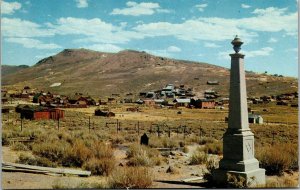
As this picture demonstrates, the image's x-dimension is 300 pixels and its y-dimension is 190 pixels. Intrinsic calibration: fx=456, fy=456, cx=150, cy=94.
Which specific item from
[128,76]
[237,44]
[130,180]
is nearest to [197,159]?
[130,180]

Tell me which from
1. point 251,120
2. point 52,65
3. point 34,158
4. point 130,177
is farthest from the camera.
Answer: point 52,65

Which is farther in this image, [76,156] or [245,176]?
[76,156]

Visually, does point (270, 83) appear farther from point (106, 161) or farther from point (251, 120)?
point (106, 161)

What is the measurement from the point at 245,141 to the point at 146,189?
95.1 inches

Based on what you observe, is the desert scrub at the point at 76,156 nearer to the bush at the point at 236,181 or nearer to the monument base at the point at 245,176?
the monument base at the point at 245,176

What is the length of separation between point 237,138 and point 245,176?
0.84 meters

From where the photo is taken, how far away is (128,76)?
14938 centimetres

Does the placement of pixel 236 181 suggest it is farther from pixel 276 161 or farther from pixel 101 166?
pixel 101 166

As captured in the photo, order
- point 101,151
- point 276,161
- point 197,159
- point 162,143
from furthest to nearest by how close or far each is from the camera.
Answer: point 162,143 < point 197,159 < point 101,151 < point 276,161

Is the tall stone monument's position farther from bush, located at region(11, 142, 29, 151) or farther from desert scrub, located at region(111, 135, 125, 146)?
desert scrub, located at region(111, 135, 125, 146)

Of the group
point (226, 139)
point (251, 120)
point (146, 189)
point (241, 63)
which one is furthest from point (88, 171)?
point (251, 120)

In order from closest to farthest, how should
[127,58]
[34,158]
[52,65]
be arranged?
[34,158]
[127,58]
[52,65]

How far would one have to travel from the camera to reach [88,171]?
11.7 meters

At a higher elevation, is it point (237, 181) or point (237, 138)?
point (237, 138)
